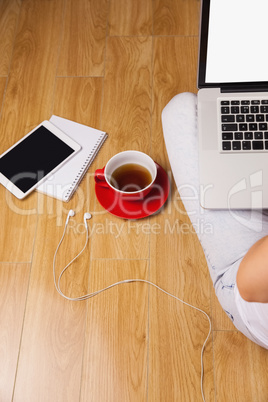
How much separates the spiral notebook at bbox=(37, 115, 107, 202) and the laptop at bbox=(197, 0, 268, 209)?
414mm

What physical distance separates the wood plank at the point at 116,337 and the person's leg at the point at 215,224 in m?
0.29

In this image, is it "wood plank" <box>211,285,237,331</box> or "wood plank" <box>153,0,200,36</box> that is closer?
"wood plank" <box>211,285,237,331</box>

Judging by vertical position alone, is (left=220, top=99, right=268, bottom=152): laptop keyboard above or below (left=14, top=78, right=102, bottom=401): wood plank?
above

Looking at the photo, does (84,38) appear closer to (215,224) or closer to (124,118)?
(124,118)

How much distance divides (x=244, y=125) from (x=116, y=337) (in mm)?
629

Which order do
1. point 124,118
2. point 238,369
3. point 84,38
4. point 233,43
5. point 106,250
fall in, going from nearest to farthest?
1. point 233,43
2. point 238,369
3. point 106,250
4. point 124,118
5. point 84,38

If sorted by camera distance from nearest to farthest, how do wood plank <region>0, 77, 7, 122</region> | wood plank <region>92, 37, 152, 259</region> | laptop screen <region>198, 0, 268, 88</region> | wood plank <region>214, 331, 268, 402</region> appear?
laptop screen <region>198, 0, 268, 88</region> < wood plank <region>214, 331, 268, 402</region> < wood plank <region>92, 37, 152, 259</region> < wood plank <region>0, 77, 7, 122</region>

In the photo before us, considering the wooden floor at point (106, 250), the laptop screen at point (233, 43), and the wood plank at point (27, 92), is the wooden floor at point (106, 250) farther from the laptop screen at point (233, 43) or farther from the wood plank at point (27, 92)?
the laptop screen at point (233, 43)

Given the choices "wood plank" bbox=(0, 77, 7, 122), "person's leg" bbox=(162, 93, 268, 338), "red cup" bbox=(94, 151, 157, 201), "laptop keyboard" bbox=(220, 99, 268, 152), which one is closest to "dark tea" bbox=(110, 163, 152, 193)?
"red cup" bbox=(94, 151, 157, 201)

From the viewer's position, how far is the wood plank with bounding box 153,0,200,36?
138 cm

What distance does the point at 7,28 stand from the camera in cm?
143

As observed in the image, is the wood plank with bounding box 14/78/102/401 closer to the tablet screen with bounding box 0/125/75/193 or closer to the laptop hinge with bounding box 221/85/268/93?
the tablet screen with bounding box 0/125/75/193

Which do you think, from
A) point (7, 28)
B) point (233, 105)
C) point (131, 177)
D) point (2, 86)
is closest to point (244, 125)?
point (233, 105)

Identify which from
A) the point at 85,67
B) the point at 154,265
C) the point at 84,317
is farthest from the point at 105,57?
the point at 84,317
